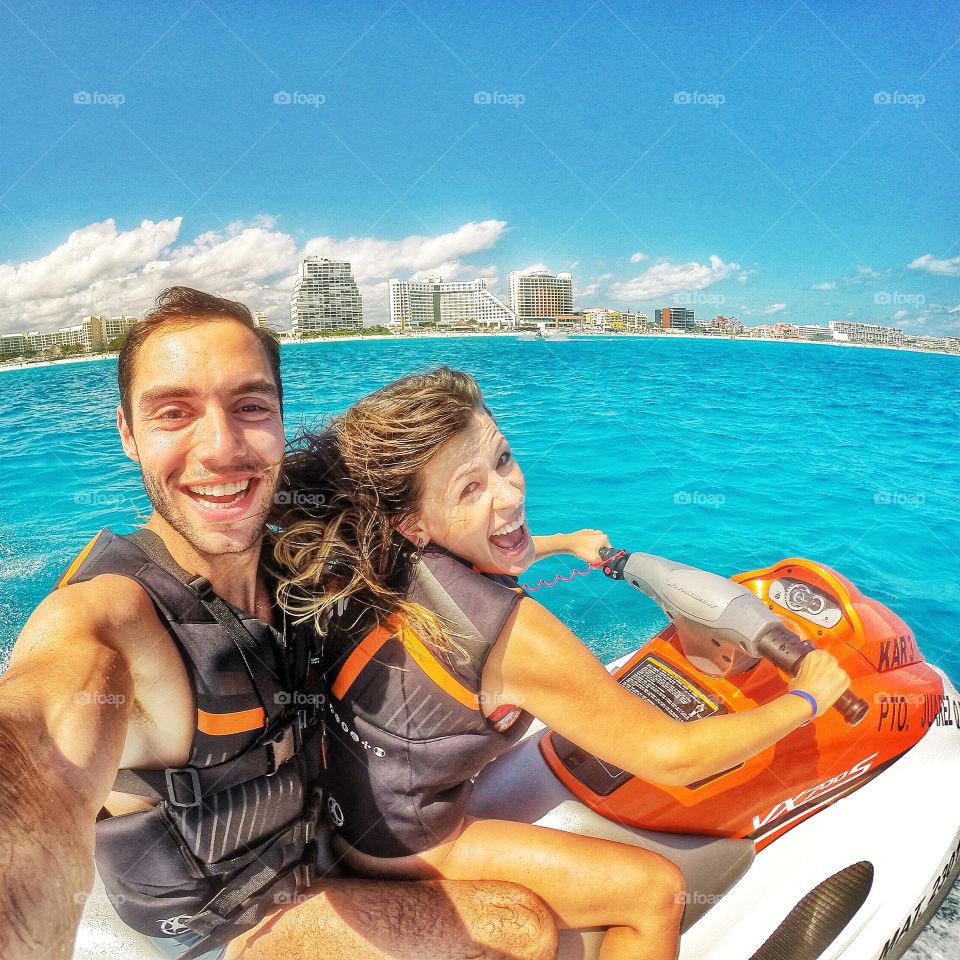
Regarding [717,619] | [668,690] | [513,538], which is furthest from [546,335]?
[513,538]

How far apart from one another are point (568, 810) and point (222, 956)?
92 cm

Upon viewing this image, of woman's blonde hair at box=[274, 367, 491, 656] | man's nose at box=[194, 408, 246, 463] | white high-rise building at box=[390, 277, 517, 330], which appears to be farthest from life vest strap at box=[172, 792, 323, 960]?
white high-rise building at box=[390, 277, 517, 330]

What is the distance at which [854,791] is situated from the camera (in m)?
1.97

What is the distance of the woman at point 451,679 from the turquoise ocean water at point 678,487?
0.44m

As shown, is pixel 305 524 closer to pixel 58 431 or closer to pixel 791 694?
pixel 791 694

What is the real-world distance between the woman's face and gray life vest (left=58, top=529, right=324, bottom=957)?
0.40m

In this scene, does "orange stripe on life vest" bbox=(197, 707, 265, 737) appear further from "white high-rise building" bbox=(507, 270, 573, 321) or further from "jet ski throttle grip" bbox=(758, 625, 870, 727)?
"white high-rise building" bbox=(507, 270, 573, 321)

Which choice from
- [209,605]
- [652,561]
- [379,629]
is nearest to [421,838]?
[379,629]

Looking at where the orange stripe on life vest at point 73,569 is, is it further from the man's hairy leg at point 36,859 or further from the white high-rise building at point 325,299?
the white high-rise building at point 325,299

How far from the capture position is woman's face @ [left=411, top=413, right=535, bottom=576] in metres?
1.46

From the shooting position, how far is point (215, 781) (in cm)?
128

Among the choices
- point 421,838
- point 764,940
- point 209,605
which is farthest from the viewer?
point 764,940

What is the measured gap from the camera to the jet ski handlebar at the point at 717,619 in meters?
1.68

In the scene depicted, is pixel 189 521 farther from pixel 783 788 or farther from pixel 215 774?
pixel 783 788
